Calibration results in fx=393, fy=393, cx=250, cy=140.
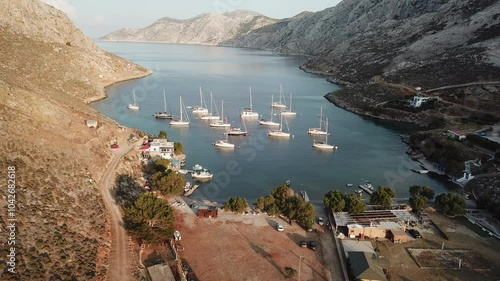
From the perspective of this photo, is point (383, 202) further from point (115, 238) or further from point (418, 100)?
point (418, 100)

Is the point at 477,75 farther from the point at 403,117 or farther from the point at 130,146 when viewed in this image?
the point at 130,146

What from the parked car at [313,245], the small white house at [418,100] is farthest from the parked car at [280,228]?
the small white house at [418,100]

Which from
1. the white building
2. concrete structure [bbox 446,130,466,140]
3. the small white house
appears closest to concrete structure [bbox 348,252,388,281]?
the white building

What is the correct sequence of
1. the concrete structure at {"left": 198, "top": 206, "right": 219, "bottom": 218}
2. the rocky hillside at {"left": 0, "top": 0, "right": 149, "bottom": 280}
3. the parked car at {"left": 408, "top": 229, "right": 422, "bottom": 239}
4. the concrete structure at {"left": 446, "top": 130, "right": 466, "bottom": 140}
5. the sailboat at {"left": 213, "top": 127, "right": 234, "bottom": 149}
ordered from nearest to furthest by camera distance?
the rocky hillside at {"left": 0, "top": 0, "right": 149, "bottom": 280}, the parked car at {"left": 408, "top": 229, "right": 422, "bottom": 239}, the concrete structure at {"left": 198, "top": 206, "right": 219, "bottom": 218}, the concrete structure at {"left": 446, "top": 130, "right": 466, "bottom": 140}, the sailboat at {"left": 213, "top": 127, "right": 234, "bottom": 149}

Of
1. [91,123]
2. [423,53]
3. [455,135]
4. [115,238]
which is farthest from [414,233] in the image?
[423,53]

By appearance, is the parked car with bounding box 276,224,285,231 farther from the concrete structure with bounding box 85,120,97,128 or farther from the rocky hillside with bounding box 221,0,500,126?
the rocky hillside with bounding box 221,0,500,126

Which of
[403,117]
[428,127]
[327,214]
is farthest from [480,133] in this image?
[327,214]

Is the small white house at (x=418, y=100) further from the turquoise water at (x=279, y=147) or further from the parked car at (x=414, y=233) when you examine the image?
the parked car at (x=414, y=233)
